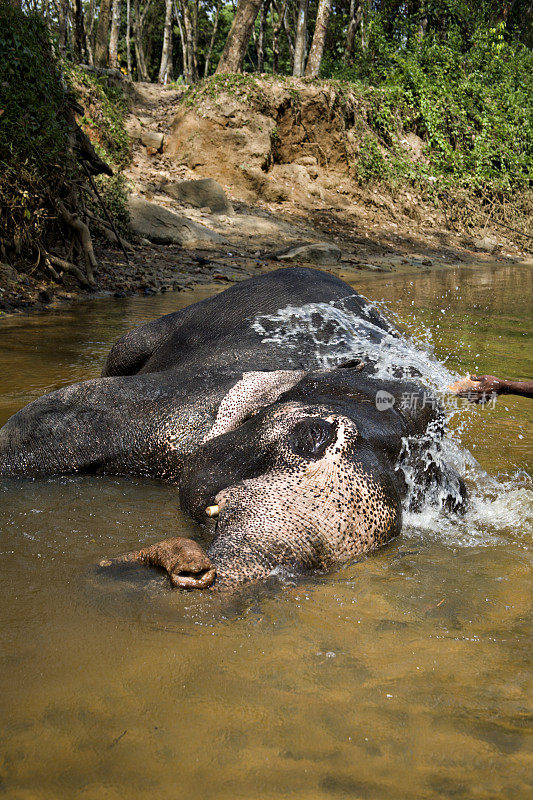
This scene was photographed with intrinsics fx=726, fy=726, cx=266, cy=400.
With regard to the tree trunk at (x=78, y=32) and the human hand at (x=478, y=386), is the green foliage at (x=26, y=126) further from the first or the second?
the tree trunk at (x=78, y=32)

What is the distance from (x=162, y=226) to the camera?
12180 mm

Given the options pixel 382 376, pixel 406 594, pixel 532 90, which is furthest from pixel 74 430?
pixel 532 90

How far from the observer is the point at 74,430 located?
380 cm

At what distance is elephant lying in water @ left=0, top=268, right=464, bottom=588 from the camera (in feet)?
8.41

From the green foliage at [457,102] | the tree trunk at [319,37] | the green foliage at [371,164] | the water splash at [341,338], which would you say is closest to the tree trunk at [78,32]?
the tree trunk at [319,37]

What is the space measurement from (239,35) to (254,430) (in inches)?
692

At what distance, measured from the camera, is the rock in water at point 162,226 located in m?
12.0

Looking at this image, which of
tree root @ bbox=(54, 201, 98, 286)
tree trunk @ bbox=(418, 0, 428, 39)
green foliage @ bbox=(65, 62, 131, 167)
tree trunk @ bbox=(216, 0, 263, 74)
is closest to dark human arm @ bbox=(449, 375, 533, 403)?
tree root @ bbox=(54, 201, 98, 286)

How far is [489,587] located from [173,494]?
1.57 m

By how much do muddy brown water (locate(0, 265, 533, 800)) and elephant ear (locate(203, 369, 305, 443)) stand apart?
0.44m

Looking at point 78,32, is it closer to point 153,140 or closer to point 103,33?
point 103,33

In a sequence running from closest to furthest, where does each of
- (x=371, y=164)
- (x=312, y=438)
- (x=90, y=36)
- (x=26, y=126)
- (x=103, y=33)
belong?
(x=312, y=438) → (x=26, y=126) → (x=371, y=164) → (x=103, y=33) → (x=90, y=36)

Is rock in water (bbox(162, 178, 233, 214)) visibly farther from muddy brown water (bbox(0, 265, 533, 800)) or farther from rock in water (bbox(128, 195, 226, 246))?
muddy brown water (bbox(0, 265, 533, 800))

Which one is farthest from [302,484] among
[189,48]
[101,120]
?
[189,48]
